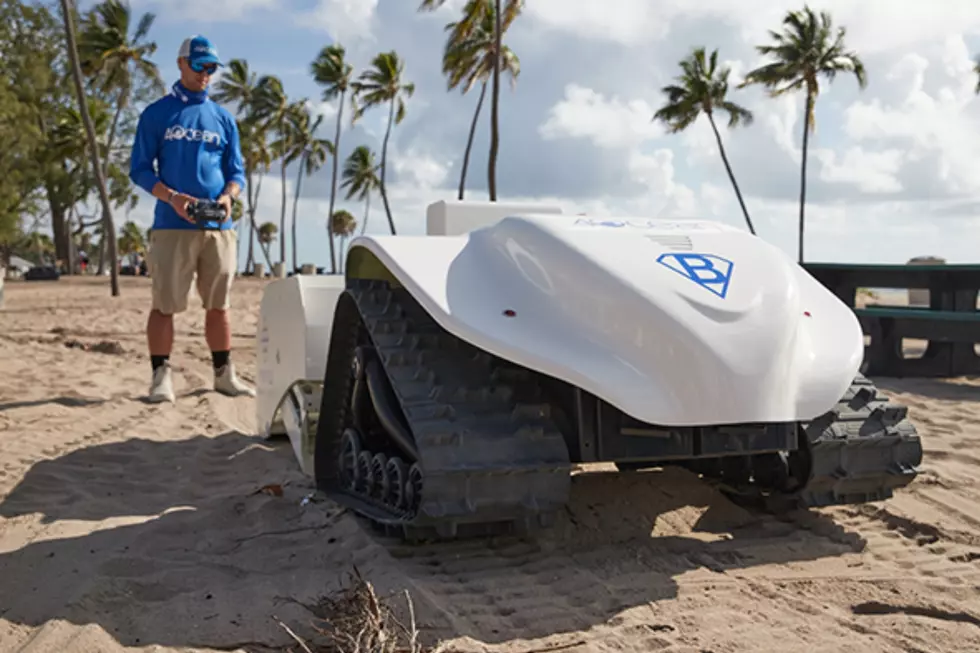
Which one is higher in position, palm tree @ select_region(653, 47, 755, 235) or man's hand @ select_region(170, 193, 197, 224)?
palm tree @ select_region(653, 47, 755, 235)

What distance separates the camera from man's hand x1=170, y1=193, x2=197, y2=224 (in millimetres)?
5554

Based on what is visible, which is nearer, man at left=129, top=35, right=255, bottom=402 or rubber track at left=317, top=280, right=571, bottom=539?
rubber track at left=317, top=280, right=571, bottom=539

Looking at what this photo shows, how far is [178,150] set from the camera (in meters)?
5.68

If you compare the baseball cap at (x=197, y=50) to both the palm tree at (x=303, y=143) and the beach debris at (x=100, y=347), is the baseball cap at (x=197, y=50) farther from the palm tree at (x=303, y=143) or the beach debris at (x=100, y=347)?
the palm tree at (x=303, y=143)

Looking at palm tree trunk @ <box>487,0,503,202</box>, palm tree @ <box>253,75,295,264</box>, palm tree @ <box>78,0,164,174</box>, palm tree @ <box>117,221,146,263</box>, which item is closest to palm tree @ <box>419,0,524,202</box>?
palm tree trunk @ <box>487,0,503,202</box>

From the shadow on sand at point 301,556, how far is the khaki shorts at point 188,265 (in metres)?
1.74

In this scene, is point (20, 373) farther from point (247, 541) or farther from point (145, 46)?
point (145, 46)

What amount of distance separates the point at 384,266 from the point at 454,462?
104 centimetres

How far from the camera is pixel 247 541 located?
3277 mm

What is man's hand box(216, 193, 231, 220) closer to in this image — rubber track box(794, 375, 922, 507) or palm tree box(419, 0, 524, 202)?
rubber track box(794, 375, 922, 507)

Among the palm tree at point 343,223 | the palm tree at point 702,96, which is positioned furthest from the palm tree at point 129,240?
the palm tree at point 702,96

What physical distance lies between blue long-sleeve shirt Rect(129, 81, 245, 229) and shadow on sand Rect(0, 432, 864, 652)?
2.00 meters

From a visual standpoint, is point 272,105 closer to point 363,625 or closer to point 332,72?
point 332,72

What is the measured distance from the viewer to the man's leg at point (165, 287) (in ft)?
19.0
